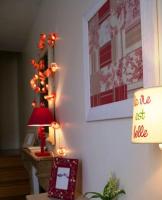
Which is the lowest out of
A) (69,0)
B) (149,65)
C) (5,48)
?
(149,65)

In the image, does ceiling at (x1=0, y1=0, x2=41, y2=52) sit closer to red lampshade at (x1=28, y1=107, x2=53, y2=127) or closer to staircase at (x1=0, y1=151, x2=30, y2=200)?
red lampshade at (x1=28, y1=107, x2=53, y2=127)

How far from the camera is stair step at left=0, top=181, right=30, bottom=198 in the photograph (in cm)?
432

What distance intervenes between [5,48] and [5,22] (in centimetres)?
146

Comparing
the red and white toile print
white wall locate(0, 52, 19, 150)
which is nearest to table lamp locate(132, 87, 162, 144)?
the red and white toile print

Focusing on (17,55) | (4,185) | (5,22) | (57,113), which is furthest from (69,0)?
(17,55)

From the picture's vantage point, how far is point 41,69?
336 cm

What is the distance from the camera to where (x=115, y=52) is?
1.52 metres

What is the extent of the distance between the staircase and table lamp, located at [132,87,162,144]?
12.5 ft

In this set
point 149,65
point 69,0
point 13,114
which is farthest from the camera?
point 13,114

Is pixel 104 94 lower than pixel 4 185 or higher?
higher

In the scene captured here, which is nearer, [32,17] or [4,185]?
[32,17]

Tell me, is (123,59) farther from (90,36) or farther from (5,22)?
(5,22)

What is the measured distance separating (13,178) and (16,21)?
252 centimetres

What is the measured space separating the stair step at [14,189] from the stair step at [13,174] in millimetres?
97
